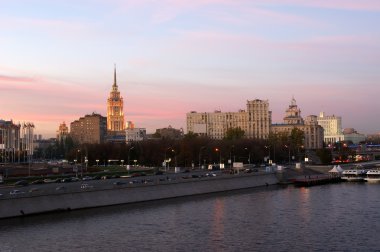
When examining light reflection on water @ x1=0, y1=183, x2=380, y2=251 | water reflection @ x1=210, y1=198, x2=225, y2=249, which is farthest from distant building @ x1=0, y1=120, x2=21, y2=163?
water reflection @ x1=210, y1=198, x2=225, y2=249

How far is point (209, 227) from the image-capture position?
165 ft

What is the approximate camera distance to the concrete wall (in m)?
57.2

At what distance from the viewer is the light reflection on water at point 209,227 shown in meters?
42.6

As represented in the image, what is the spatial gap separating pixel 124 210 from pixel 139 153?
79.6 m

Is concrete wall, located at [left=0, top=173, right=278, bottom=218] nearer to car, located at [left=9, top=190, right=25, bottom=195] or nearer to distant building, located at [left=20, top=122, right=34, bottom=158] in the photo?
car, located at [left=9, top=190, right=25, bottom=195]

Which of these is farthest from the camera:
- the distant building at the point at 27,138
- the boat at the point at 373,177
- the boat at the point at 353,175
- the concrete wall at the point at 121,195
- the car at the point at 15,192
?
the distant building at the point at 27,138

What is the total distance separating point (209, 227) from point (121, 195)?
21012 mm

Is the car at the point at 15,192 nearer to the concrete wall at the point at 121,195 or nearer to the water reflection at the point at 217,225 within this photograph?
the concrete wall at the point at 121,195

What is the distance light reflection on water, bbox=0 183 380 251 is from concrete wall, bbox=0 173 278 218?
1.37m

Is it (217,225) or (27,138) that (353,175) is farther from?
(27,138)

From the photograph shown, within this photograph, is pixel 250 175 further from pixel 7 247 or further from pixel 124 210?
pixel 7 247

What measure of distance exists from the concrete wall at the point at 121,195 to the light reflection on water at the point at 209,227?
137 cm

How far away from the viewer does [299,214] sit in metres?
57.7

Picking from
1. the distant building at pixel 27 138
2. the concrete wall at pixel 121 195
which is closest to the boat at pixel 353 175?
the concrete wall at pixel 121 195
